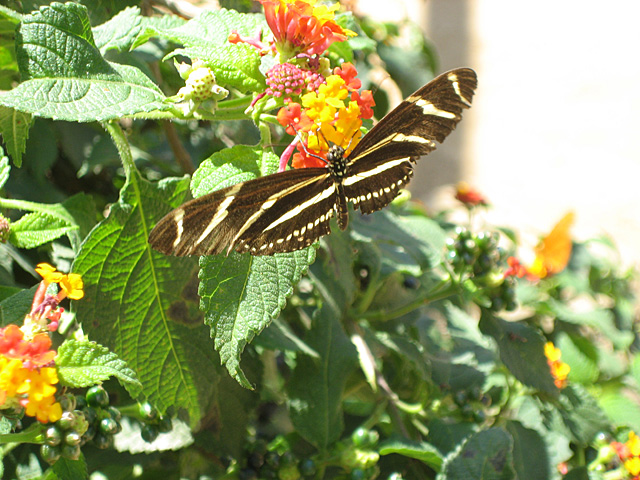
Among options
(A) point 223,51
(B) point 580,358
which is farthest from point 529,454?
(A) point 223,51

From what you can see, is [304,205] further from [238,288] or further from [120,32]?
[120,32]

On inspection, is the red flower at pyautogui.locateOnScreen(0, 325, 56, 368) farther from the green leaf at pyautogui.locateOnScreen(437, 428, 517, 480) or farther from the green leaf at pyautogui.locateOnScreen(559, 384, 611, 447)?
the green leaf at pyautogui.locateOnScreen(559, 384, 611, 447)

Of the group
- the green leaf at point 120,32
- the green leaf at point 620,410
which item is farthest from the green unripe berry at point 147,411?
the green leaf at point 620,410

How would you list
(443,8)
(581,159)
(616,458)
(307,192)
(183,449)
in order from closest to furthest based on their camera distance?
(307,192), (183,449), (616,458), (581,159), (443,8)

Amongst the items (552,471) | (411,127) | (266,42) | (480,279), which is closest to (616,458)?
(552,471)

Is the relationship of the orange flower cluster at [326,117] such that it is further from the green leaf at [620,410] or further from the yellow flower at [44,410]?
the green leaf at [620,410]

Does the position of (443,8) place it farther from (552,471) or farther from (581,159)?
(552,471)
